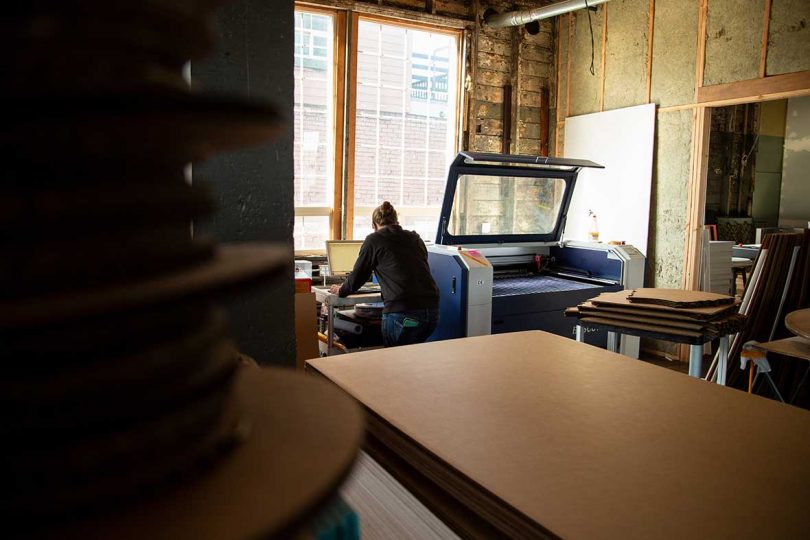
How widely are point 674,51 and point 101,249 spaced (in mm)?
6036

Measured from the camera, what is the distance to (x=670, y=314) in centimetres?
253

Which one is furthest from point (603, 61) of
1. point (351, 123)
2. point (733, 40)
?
point (351, 123)

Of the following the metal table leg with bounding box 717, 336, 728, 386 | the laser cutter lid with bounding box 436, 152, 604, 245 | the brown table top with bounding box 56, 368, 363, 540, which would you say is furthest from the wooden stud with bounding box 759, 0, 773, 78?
the brown table top with bounding box 56, 368, 363, 540

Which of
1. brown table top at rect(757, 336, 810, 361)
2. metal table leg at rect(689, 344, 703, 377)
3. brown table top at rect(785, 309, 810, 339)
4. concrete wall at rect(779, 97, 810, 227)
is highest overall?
concrete wall at rect(779, 97, 810, 227)

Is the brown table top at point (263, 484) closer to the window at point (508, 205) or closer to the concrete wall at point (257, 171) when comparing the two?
the concrete wall at point (257, 171)

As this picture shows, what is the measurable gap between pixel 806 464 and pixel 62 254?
0.86 metres

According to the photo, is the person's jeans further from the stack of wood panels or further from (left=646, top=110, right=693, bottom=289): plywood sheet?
(left=646, top=110, right=693, bottom=289): plywood sheet

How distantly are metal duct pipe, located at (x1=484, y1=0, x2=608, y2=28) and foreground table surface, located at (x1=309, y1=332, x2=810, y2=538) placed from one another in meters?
5.14

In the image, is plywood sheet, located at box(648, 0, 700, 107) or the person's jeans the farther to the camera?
plywood sheet, located at box(648, 0, 700, 107)

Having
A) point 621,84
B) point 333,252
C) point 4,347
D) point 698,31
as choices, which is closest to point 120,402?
point 4,347

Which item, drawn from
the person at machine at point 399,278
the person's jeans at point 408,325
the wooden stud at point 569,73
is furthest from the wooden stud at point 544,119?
the person's jeans at point 408,325

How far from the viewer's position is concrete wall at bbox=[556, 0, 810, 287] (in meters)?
4.66

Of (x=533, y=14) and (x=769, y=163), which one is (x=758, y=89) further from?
(x=769, y=163)

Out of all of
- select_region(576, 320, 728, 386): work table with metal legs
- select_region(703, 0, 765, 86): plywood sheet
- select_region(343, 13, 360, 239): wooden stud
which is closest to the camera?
select_region(576, 320, 728, 386): work table with metal legs
